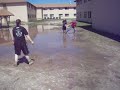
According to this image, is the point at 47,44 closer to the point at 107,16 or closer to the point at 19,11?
the point at 107,16

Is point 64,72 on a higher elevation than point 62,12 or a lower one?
lower

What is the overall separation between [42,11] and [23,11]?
28.9m

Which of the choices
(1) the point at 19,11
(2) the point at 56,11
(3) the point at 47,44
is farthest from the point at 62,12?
(3) the point at 47,44

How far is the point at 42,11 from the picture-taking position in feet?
260

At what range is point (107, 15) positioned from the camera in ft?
66.0

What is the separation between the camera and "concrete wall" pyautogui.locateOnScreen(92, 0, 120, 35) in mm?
17375

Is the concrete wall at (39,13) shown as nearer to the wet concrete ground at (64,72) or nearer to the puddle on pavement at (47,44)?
the puddle on pavement at (47,44)

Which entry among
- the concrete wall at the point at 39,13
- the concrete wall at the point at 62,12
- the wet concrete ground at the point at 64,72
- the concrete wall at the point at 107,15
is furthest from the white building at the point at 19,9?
the wet concrete ground at the point at 64,72

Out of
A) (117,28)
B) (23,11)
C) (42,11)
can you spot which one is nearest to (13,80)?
(117,28)

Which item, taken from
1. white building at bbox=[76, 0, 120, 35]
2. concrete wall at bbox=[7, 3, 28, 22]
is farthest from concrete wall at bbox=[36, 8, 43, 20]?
white building at bbox=[76, 0, 120, 35]

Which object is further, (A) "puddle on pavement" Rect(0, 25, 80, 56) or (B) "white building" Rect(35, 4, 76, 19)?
(B) "white building" Rect(35, 4, 76, 19)

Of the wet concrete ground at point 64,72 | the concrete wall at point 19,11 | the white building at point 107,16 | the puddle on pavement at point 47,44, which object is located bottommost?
the wet concrete ground at point 64,72

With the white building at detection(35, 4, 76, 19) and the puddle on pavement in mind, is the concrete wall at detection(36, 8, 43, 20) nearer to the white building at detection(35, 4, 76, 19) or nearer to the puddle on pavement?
the white building at detection(35, 4, 76, 19)

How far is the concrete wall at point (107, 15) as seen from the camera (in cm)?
1738
